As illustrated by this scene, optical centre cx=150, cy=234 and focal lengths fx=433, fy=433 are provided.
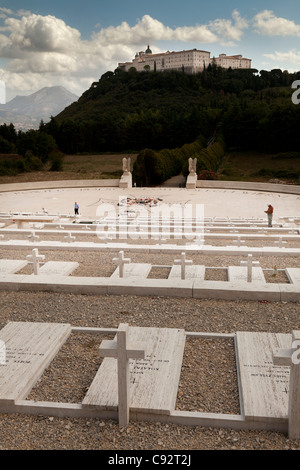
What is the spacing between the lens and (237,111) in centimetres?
5975

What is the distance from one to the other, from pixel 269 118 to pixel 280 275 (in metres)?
52.2

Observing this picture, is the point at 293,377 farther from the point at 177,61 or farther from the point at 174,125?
the point at 177,61

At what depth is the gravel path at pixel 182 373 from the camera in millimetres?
4020

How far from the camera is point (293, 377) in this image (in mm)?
3777

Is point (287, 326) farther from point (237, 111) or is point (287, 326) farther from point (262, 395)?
point (237, 111)

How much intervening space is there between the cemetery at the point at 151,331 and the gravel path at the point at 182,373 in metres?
0.05

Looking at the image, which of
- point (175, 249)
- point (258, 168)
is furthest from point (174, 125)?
point (175, 249)

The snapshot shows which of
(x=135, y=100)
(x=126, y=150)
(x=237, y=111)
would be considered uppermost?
(x=135, y=100)

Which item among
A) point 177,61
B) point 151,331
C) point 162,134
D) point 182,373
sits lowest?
point 182,373

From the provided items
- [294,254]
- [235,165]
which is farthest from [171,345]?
[235,165]

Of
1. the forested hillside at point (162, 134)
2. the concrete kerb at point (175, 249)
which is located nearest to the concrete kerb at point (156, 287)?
the concrete kerb at point (175, 249)

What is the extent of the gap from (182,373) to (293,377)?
1.61m

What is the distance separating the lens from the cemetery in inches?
166

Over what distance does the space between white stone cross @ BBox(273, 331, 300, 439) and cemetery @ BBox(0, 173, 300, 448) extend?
1 centimetres
